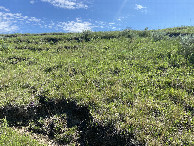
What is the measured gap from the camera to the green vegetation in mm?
5711

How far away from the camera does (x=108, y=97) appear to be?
7160 millimetres

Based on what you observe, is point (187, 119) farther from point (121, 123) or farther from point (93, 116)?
point (93, 116)

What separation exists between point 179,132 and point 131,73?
430 cm

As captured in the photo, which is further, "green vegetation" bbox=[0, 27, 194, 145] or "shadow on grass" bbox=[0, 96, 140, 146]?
"shadow on grass" bbox=[0, 96, 140, 146]

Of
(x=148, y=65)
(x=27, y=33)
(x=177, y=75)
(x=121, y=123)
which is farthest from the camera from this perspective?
(x=27, y=33)

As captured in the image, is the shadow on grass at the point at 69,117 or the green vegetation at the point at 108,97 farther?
the shadow on grass at the point at 69,117

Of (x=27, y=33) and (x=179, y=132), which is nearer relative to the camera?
(x=179, y=132)

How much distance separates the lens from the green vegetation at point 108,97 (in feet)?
18.7

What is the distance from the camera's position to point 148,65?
9.87 metres

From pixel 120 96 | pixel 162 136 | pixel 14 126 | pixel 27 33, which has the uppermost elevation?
pixel 27 33

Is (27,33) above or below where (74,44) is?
above

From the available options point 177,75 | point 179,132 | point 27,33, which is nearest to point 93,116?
point 179,132

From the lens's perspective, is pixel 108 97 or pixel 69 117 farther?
pixel 69 117

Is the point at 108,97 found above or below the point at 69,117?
above
